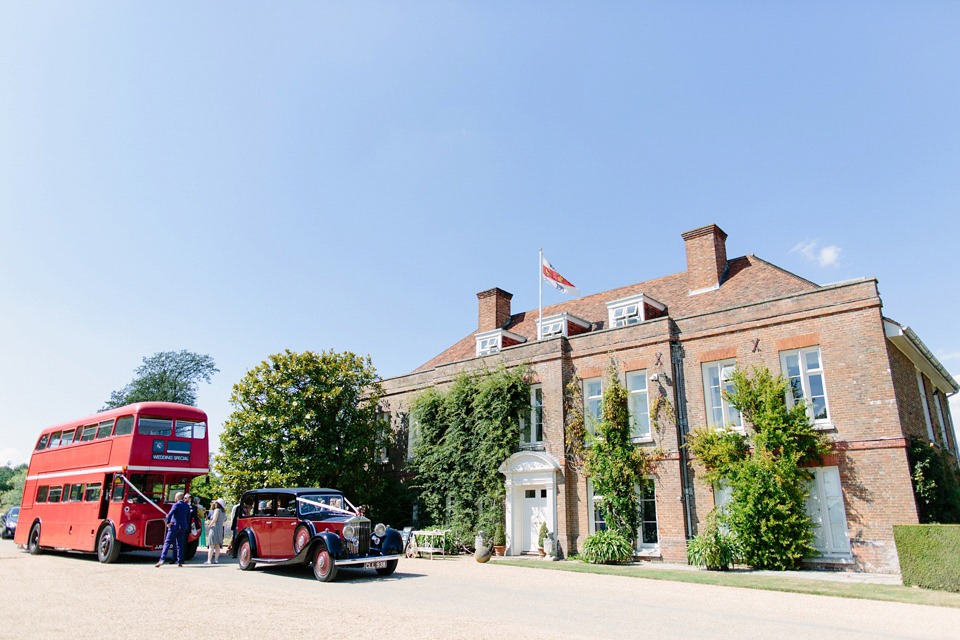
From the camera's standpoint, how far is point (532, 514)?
1967cm

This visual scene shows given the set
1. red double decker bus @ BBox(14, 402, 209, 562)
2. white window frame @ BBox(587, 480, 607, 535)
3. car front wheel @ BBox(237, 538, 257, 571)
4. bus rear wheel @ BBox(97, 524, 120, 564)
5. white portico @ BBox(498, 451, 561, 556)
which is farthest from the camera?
white portico @ BBox(498, 451, 561, 556)

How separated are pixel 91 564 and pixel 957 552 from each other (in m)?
19.6

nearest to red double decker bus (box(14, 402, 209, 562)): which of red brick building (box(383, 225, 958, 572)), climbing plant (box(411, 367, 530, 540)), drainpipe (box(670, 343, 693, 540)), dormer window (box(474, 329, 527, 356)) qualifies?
climbing plant (box(411, 367, 530, 540))

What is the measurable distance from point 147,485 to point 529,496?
11554 millimetres

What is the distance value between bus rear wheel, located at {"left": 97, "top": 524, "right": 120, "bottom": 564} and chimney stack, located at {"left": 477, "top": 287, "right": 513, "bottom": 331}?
55.1 ft

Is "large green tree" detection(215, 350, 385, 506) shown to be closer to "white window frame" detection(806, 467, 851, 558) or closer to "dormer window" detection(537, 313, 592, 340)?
"dormer window" detection(537, 313, 592, 340)

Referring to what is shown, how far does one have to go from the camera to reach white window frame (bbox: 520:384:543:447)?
2058cm

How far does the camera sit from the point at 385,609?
852 cm

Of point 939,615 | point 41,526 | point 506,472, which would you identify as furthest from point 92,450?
point 939,615

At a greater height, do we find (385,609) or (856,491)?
(856,491)

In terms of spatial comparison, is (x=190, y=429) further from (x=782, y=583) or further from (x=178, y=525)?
(x=782, y=583)

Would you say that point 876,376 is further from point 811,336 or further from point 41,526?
point 41,526

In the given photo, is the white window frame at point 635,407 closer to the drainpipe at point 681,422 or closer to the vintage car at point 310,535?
the drainpipe at point 681,422

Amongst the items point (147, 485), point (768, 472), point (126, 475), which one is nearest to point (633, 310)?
point (768, 472)
